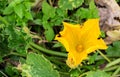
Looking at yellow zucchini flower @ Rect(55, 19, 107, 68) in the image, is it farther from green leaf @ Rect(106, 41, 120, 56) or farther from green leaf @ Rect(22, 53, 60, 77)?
green leaf @ Rect(106, 41, 120, 56)

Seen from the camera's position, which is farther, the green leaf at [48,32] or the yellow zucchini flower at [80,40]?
the green leaf at [48,32]

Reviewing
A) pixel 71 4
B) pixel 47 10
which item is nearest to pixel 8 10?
pixel 47 10

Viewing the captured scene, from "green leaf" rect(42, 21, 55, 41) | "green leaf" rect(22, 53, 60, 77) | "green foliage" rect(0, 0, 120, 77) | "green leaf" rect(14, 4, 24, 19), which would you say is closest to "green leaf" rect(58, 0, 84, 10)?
"green foliage" rect(0, 0, 120, 77)

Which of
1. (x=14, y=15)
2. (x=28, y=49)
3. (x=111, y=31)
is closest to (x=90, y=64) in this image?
(x=111, y=31)

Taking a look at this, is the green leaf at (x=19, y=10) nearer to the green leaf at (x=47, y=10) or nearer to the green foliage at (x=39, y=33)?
the green foliage at (x=39, y=33)

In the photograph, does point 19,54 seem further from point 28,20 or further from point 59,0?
point 59,0

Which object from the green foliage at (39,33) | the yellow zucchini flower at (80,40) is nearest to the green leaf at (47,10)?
the green foliage at (39,33)

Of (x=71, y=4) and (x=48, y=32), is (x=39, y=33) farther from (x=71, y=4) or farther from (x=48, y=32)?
(x=71, y=4)
